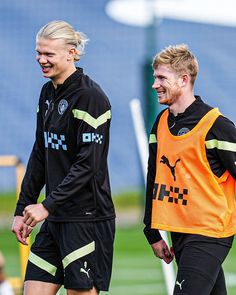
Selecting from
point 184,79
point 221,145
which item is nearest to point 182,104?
point 184,79

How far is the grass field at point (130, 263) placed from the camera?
11.2 m

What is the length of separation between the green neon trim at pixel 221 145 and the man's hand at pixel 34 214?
1.02m

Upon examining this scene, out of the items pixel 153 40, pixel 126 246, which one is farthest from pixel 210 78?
pixel 126 246

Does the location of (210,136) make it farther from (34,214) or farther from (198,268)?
(34,214)

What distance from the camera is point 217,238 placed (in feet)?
18.2

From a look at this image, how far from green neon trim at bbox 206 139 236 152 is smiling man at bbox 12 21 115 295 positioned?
633 mm

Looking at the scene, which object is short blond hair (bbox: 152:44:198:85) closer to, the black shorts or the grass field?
the black shorts

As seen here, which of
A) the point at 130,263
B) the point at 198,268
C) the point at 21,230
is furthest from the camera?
the point at 130,263

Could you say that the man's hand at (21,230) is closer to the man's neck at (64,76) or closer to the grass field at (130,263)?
the man's neck at (64,76)

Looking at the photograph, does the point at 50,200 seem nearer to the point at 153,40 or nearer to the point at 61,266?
the point at 61,266

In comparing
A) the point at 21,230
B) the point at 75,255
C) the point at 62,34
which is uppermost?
the point at 62,34

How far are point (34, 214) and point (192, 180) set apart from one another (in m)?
0.93

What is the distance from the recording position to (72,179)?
558cm

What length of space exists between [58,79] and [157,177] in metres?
0.84
